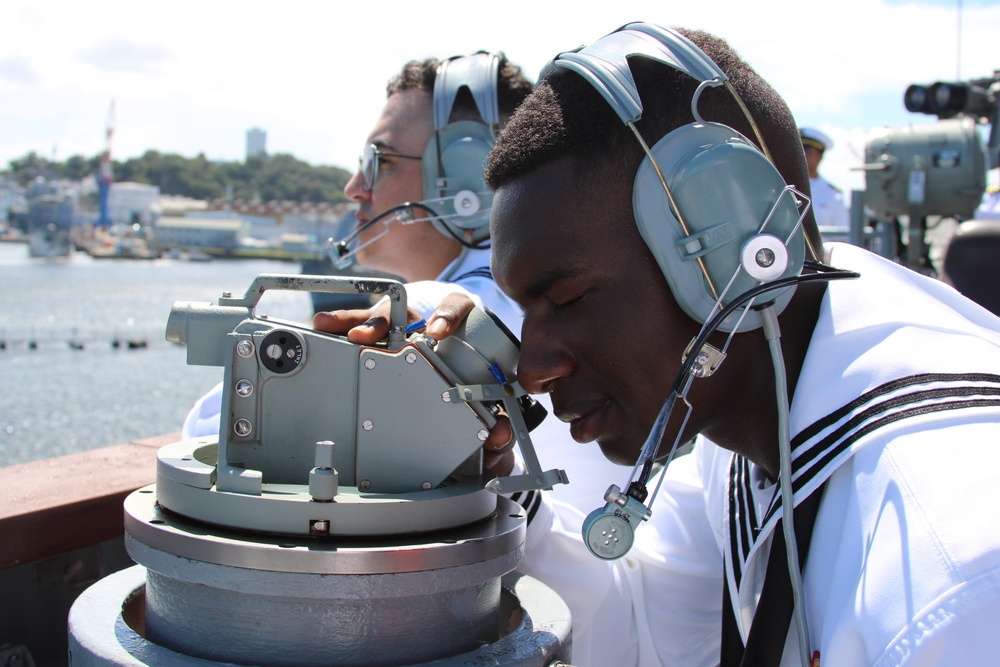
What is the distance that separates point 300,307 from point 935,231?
93.6 feet

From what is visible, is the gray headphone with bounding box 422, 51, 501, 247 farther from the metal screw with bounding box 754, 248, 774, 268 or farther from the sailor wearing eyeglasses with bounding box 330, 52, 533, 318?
the metal screw with bounding box 754, 248, 774, 268

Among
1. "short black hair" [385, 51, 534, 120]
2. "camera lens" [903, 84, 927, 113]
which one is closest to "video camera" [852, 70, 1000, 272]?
"camera lens" [903, 84, 927, 113]

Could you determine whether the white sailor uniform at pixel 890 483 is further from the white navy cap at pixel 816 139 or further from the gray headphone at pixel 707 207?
the white navy cap at pixel 816 139

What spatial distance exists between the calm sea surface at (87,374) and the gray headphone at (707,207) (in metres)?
0.71

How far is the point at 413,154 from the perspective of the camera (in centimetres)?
344

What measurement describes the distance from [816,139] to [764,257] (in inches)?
259

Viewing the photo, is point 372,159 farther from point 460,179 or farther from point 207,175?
point 207,175

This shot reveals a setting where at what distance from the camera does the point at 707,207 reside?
151 centimetres

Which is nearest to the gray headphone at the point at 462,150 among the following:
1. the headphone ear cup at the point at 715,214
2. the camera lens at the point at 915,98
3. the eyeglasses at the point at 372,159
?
the eyeglasses at the point at 372,159

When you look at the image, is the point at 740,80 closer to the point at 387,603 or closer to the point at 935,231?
the point at 387,603

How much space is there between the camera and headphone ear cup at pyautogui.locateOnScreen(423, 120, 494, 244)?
3215mm

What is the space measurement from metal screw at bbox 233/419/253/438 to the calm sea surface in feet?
0.84

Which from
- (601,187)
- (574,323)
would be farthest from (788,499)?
(601,187)

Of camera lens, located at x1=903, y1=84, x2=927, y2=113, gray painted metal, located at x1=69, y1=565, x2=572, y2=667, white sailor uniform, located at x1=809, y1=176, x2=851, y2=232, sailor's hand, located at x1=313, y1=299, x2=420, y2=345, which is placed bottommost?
gray painted metal, located at x1=69, y1=565, x2=572, y2=667
